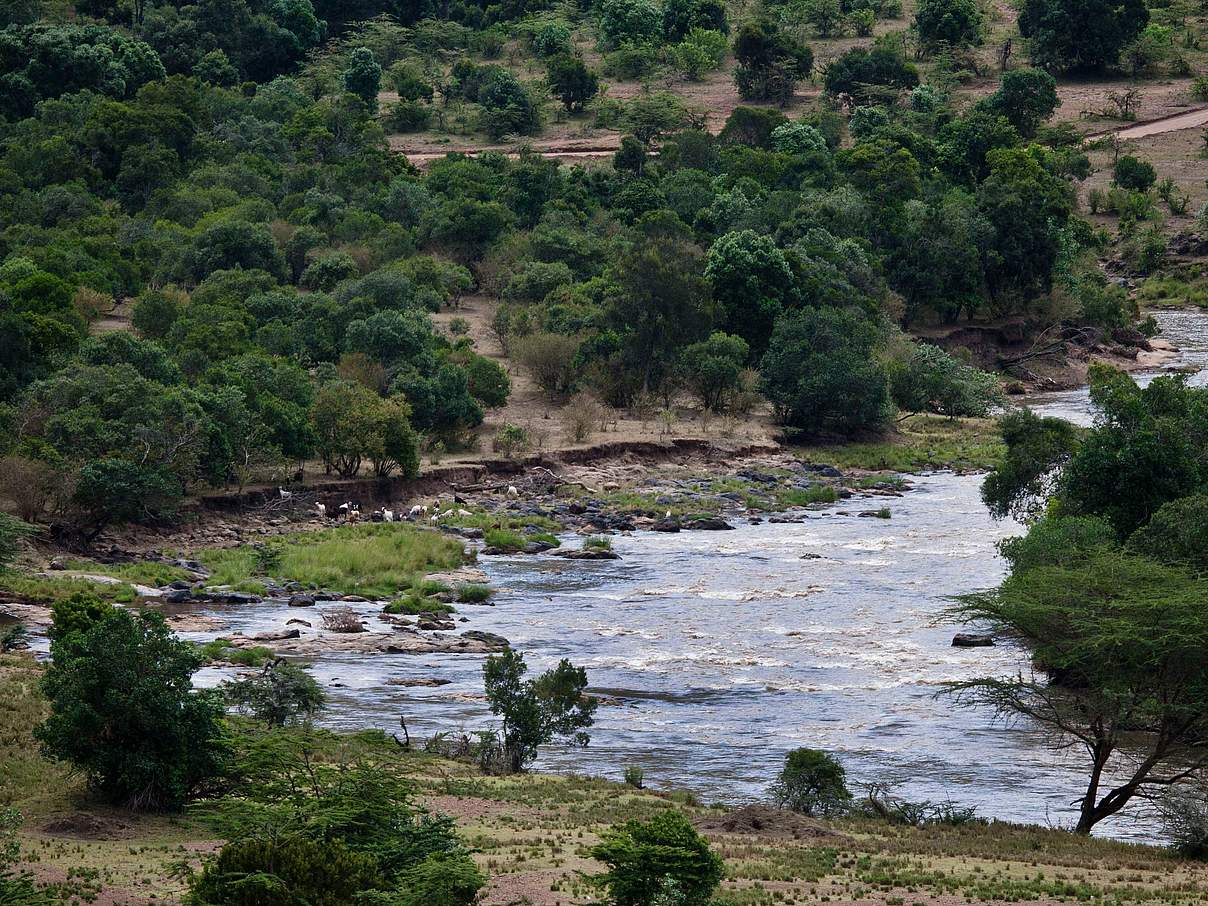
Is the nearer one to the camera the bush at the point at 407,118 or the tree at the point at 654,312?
the tree at the point at 654,312

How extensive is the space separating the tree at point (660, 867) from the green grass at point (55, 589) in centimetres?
2718

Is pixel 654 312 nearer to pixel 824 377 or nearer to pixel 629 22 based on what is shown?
pixel 824 377

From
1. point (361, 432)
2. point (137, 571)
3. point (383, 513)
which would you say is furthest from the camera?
point (361, 432)

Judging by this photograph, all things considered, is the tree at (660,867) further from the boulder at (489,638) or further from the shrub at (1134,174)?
the shrub at (1134,174)

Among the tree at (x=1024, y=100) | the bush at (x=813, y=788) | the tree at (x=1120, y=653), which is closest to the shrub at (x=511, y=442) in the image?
the tree at (x=1120, y=653)

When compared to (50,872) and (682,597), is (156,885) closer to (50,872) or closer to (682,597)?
(50,872)

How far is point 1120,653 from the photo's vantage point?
108 feet

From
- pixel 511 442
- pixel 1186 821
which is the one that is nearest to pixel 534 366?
pixel 511 442

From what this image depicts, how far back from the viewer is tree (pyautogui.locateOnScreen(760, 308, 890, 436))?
74.1 m

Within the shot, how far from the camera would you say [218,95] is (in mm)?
115562

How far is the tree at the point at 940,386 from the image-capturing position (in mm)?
79938

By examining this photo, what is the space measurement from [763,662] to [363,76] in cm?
8842

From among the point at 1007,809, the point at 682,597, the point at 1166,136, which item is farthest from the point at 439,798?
the point at 1166,136

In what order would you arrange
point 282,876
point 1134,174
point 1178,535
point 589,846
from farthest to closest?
1. point 1134,174
2. point 1178,535
3. point 589,846
4. point 282,876
